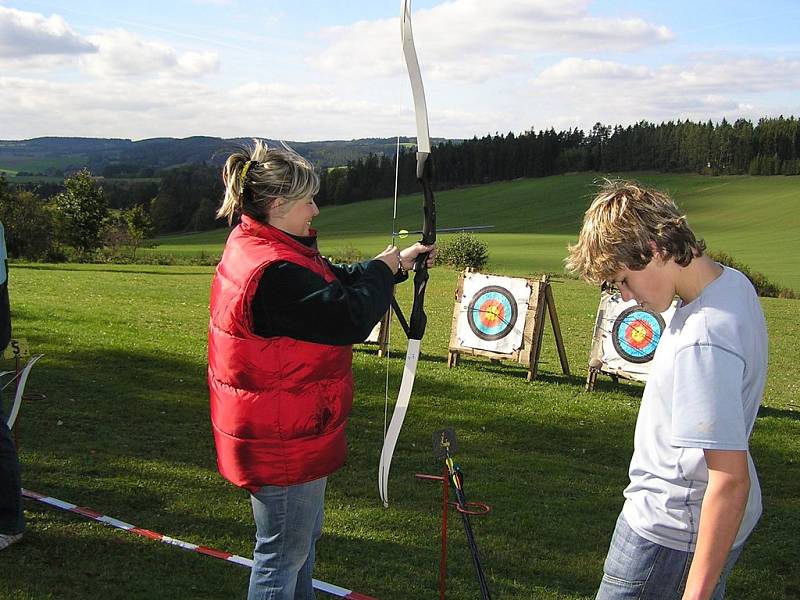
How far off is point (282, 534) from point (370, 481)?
2.72 meters

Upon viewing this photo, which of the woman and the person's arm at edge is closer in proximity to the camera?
the person's arm at edge

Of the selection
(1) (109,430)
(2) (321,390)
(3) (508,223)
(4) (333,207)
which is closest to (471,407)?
(1) (109,430)

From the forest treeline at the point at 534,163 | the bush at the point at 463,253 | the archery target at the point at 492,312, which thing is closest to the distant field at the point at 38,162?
the forest treeline at the point at 534,163

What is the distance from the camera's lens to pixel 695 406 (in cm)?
153

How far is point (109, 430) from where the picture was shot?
5.88 m

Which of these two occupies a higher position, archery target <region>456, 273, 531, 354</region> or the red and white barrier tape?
archery target <region>456, 273, 531, 354</region>

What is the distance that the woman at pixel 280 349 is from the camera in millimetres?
2184

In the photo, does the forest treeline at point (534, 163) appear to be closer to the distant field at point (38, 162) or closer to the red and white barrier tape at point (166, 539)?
the distant field at point (38, 162)

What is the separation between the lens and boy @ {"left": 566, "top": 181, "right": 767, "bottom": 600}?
153 cm

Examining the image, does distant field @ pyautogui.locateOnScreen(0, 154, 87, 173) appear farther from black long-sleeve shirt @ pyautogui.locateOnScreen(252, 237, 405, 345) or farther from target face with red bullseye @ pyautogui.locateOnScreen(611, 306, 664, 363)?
black long-sleeve shirt @ pyautogui.locateOnScreen(252, 237, 405, 345)

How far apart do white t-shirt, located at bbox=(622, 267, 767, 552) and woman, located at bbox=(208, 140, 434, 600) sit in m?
0.83

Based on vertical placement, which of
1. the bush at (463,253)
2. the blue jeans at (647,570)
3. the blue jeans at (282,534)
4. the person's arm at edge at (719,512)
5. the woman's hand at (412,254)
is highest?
the woman's hand at (412,254)

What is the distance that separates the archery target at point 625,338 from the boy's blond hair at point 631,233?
6.55 meters

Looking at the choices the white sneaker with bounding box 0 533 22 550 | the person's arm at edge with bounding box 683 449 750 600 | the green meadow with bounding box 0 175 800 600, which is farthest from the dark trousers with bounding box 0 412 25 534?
the person's arm at edge with bounding box 683 449 750 600
